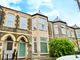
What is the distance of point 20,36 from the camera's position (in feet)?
57.8

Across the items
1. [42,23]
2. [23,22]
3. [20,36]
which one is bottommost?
[20,36]

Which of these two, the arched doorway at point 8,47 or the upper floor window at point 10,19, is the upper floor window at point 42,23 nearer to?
the upper floor window at point 10,19

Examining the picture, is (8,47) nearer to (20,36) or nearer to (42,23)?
(20,36)

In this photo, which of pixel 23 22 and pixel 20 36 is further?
pixel 23 22

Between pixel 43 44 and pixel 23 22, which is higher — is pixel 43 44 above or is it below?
below

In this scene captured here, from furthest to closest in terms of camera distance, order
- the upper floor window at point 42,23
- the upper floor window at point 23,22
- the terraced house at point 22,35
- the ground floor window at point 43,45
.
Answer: the upper floor window at point 42,23
the ground floor window at point 43,45
the upper floor window at point 23,22
the terraced house at point 22,35

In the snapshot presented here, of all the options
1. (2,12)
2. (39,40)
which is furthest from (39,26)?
(2,12)

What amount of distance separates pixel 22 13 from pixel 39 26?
4.62 m

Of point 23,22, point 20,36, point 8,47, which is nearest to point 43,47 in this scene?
point 20,36

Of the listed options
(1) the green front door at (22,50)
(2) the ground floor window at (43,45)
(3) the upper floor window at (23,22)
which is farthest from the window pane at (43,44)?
(3) the upper floor window at (23,22)

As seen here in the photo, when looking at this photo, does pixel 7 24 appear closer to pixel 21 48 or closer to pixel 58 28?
pixel 21 48

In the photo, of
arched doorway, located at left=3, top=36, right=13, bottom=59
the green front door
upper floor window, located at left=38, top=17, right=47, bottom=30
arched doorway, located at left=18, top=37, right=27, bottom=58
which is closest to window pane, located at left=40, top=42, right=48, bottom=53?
upper floor window, located at left=38, top=17, right=47, bottom=30

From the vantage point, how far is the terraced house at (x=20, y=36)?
1614 centimetres

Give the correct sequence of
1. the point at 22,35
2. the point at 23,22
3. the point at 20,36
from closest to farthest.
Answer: the point at 20,36
the point at 22,35
the point at 23,22
